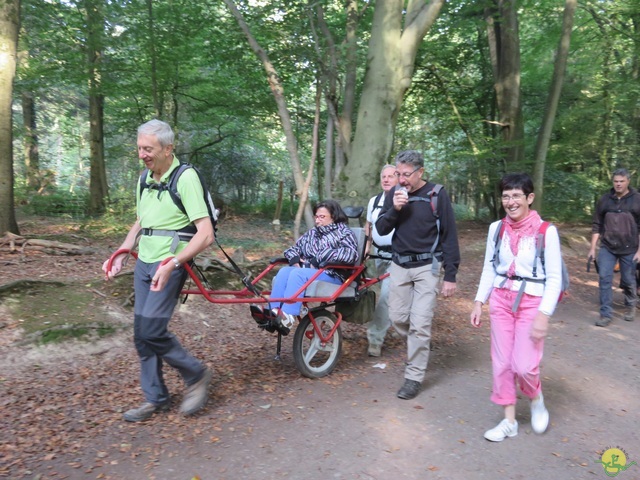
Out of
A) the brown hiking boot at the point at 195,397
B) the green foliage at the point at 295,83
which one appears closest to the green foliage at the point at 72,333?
the brown hiking boot at the point at 195,397

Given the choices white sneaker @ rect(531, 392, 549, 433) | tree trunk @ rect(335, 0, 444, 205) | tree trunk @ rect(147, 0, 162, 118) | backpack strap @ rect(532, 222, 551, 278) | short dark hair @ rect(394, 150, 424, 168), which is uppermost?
tree trunk @ rect(147, 0, 162, 118)

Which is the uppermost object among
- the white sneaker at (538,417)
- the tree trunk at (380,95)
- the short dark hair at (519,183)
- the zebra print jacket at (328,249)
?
the tree trunk at (380,95)

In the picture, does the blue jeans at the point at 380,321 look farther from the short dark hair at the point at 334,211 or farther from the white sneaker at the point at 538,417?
the white sneaker at the point at 538,417

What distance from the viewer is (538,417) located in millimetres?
3617

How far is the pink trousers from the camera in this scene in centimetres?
341

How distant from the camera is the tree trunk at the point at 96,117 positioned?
10.5 m

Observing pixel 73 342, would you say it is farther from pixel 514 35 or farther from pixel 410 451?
pixel 514 35

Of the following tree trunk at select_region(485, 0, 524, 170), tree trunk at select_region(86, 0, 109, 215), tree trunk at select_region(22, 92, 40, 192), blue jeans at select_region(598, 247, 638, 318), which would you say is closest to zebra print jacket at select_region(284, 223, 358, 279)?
blue jeans at select_region(598, 247, 638, 318)

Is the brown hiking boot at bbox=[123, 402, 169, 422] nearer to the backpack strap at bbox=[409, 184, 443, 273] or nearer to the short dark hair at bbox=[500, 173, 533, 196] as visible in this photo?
the backpack strap at bbox=[409, 184, 443, 273]

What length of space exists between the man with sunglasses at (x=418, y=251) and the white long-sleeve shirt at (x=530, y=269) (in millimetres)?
554

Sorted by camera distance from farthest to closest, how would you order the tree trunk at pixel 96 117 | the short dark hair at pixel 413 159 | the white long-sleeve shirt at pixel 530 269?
the tree trunk at pixel 96 117, the short dark hair at pixel 413 159, the white long-sleeve shirt at pixel 530 269

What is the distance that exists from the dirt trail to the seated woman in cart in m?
0.78

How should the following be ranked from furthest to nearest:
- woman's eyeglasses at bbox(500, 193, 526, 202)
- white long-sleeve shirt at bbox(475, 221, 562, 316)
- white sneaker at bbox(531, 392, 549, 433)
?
white sneaker at bbox(531, 392, 549, 433) → woman's eyeglasses at bbox(500, 193, 526, 202) → white long-sleeve shirt at bbox(475, 221, 562, 316)

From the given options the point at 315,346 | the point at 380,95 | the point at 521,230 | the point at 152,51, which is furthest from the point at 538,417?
the point at 152,51
